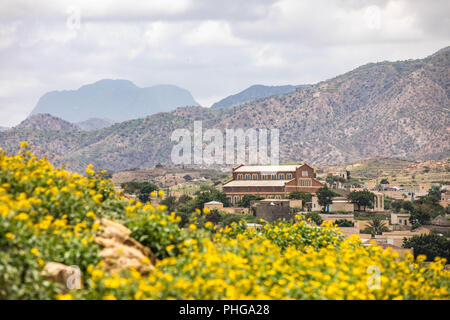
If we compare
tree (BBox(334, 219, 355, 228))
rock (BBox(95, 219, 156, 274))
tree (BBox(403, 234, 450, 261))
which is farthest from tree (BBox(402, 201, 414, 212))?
rock (BBox(95, 219, 156, 274))

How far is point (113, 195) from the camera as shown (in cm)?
1652

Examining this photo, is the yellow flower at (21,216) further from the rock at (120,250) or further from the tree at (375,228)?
the tree at (375,228)

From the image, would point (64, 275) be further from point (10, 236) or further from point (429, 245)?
point (429, 245)

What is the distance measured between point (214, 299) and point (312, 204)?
13222cm

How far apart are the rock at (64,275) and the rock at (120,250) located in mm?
607

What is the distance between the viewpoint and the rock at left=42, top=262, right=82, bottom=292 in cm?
1175

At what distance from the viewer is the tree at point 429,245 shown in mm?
94125

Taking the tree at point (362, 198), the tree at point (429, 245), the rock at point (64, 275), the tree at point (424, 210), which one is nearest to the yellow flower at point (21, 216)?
the rock at point (64, 275)

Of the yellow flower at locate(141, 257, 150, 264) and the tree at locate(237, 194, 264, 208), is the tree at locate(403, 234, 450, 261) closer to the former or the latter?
the tree at locate(237, 194, 264, 208)

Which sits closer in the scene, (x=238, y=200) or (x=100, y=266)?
(x=100, y=266)

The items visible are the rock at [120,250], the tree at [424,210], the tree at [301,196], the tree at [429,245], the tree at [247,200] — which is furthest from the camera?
the tree at [301,196]
